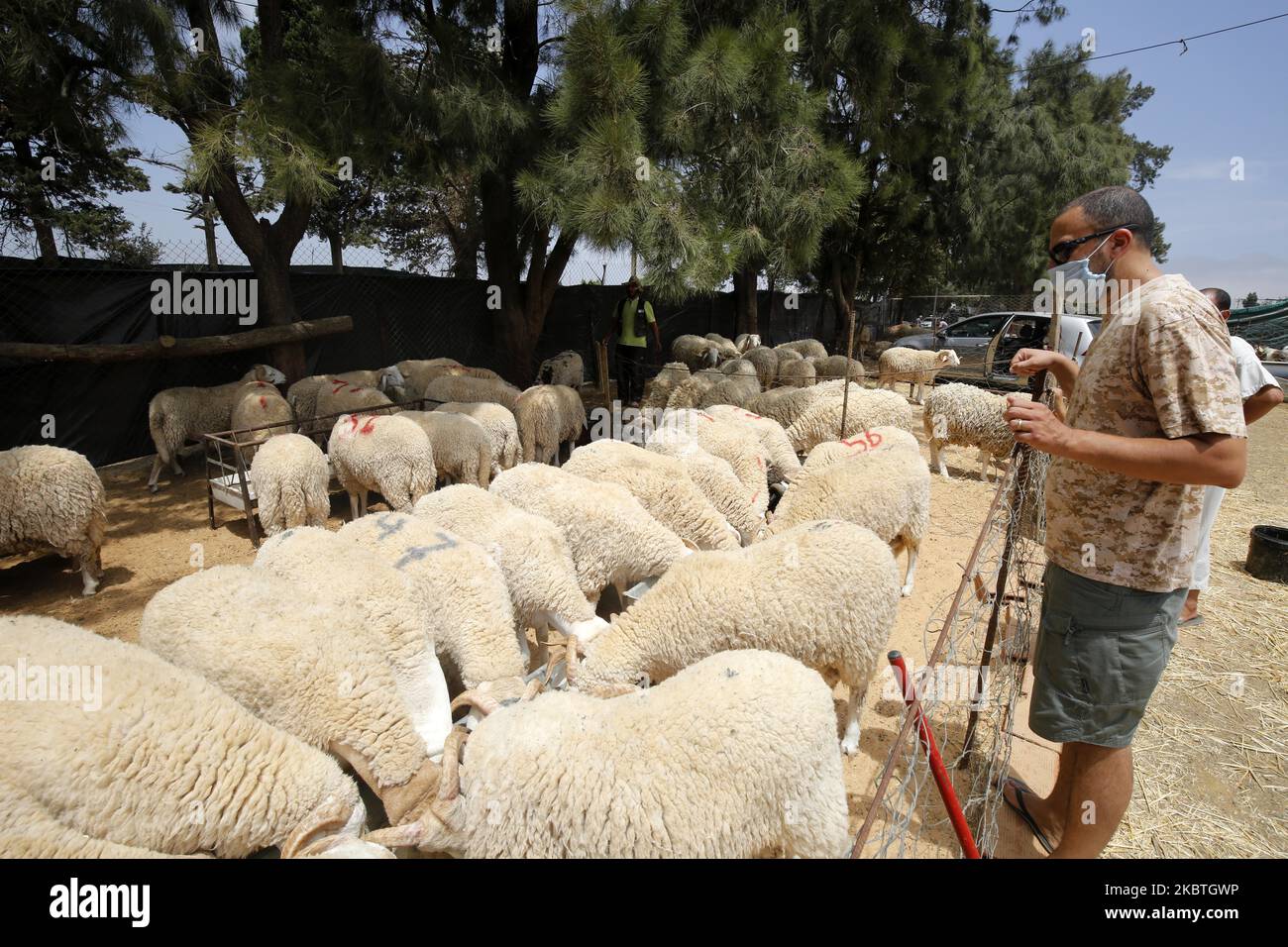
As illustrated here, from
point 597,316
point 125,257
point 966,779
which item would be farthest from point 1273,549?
point 125,257

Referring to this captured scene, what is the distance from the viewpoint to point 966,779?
9.74ft

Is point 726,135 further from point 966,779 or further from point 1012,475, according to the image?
point 966,779

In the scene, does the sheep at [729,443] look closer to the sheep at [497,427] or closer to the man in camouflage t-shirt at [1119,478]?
the sheep at [497,427]

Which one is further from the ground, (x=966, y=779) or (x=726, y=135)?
(x=726, y=135)

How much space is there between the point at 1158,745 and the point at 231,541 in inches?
275

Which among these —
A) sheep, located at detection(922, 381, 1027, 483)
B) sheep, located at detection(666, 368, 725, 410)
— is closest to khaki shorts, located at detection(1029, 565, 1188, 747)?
sheep, located at detection(922, 381, 1027, 483)

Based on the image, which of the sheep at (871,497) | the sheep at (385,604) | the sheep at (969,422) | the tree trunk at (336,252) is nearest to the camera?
the sheep at (385,604)

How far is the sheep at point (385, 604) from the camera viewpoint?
2.66 metres

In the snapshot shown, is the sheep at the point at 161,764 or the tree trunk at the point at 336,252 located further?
the tree trunk at the point at 336,252

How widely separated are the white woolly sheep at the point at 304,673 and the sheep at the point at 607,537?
1.51 m

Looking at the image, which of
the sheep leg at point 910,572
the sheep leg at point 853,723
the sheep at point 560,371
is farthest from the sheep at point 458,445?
the sheep at point 560,371

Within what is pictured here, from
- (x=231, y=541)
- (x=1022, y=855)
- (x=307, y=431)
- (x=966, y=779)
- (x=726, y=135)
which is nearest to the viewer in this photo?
(x=1022, y=855)

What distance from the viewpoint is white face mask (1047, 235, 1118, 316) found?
Answer: 6.69 ft

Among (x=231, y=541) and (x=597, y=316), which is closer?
(x=231, y=541)
